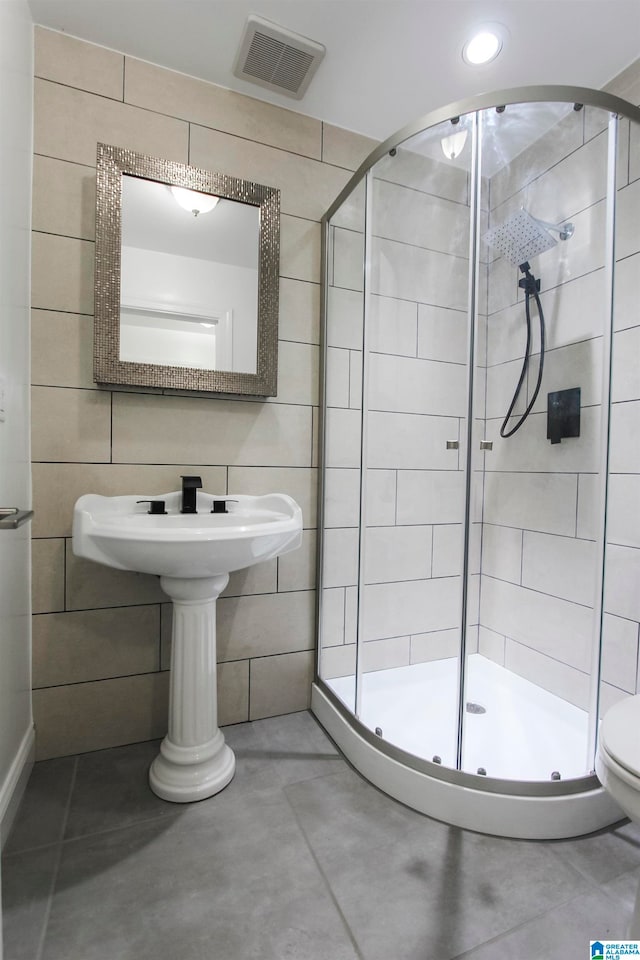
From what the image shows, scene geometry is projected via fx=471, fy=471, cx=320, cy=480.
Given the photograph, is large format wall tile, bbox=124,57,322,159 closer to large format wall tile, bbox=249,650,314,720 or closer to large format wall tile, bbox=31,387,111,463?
large format wall tile, bbox=31,387,111,463

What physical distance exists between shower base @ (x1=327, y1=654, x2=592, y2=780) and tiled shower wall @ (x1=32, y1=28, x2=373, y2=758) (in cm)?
40

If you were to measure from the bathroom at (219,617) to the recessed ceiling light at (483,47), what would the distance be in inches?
1.9

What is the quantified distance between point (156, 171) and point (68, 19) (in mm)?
489

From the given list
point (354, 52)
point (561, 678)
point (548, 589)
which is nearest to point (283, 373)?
point (354, 52)

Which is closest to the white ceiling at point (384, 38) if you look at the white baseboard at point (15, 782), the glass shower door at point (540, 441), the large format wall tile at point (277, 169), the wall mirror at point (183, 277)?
the large format wall tile at point (277, 169)

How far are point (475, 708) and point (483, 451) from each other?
2.74ft

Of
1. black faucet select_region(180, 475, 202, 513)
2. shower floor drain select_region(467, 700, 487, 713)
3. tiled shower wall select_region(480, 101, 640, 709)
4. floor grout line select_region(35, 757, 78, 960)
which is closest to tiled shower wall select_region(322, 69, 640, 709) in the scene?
tiled shower wall select_region(480, 101, 640, 709)

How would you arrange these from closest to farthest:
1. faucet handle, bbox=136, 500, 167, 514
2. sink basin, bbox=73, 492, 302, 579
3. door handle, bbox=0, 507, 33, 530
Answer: door handle, bbox=0, 507, 33, 530
sink basin, bbox=73, 492, 302, 579
faucet handle, bbox=136, 500, 167, 514

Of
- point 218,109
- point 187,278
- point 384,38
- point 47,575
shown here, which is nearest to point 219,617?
point 47,575

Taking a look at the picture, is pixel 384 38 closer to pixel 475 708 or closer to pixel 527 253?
pixel 527 253

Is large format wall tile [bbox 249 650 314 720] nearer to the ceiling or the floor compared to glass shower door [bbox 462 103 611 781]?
nearer to the floor

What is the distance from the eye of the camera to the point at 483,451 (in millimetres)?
1396

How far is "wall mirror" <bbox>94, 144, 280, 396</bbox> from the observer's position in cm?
156

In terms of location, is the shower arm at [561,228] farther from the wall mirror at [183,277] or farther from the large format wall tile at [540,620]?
the large format wall tile at [540,620]
